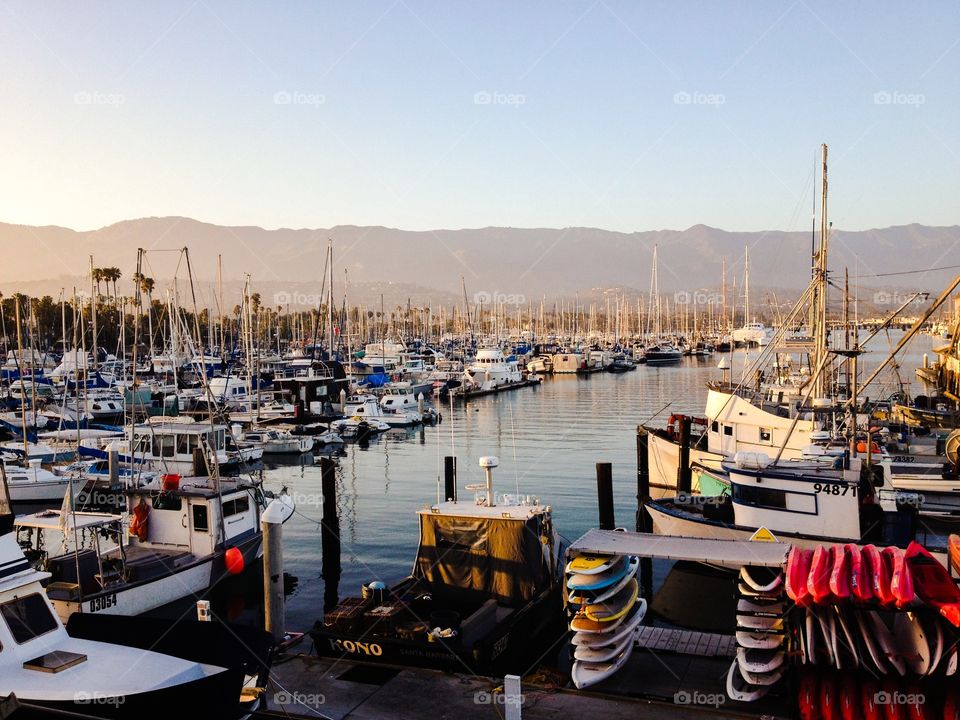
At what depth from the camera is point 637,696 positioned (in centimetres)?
1336

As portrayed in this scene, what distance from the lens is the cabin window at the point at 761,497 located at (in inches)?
862

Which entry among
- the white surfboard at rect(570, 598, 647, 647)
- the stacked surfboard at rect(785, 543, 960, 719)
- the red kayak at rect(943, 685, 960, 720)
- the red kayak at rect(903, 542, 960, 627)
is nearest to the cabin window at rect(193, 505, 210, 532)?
the white surfboard at rect(570, 598, 647, 647)

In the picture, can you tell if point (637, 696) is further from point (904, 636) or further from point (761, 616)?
point (904, 636)

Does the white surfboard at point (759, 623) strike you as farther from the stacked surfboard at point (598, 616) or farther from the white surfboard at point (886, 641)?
the stacked surfboard at point (598, 616)

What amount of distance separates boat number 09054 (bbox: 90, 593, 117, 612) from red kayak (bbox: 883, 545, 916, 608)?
1535 cm

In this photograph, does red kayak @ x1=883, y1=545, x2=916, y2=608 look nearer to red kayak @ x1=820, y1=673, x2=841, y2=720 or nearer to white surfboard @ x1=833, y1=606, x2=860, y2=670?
white surfboard @ x1=833, y1=606, x2=860, y2=670

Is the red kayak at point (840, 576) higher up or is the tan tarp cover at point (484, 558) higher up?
the red kayak at point (840, 576)

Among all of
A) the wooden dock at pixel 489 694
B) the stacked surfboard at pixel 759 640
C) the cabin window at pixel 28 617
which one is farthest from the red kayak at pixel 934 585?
the cabin window at pixel 28 617

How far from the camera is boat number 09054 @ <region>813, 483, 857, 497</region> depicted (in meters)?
21.0

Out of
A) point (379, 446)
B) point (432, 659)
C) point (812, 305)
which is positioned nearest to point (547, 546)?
point (432, 659)

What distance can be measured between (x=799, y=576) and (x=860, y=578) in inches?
32.7

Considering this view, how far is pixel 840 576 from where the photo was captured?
12.3 meters

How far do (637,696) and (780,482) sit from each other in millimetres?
10210

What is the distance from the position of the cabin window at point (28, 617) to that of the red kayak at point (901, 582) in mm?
12383
